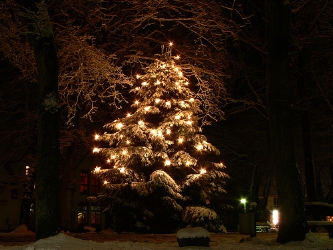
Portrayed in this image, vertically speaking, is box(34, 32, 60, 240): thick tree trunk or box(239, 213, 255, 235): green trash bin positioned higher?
box(34, 32, 60, 240): thick tree trunk

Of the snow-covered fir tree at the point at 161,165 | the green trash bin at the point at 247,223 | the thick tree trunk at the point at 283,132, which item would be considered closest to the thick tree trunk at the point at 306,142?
the snow-covered fir tree at the point at 161,165

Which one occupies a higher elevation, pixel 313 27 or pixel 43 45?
pixel 313 27

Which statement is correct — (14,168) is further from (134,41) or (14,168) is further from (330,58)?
(330,58)

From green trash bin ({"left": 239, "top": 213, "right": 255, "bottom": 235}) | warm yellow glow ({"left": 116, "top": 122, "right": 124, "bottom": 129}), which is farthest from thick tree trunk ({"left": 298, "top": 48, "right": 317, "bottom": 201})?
warm yellow glow ({"left": 116, "top": 122, "right": 124, "bottom": 129})

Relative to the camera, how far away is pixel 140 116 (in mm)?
21500

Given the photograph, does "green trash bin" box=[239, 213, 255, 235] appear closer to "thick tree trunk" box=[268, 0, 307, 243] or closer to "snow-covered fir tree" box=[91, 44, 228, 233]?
"thick tree trunk" box=[268, 0, 307, 243]

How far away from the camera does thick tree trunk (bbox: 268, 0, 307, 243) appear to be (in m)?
12.6

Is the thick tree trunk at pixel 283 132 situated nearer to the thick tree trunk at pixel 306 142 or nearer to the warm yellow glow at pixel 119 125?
the warm yellow glow at pixel 119 125

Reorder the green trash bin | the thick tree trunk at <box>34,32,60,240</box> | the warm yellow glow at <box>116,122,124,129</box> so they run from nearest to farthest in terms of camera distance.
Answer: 1. the thick tree trunk at <box>34,32,60,240</box>
2. the green trash bin
3. the warm yellow glow at <box>116,122,124,129</box>

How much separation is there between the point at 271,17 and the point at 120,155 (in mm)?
9502

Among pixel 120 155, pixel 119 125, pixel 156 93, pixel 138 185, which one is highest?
pixel 156 93

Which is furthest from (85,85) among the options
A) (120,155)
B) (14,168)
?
(14,168)

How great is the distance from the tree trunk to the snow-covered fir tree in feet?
25.9

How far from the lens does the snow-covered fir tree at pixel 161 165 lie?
20312 millimetres
